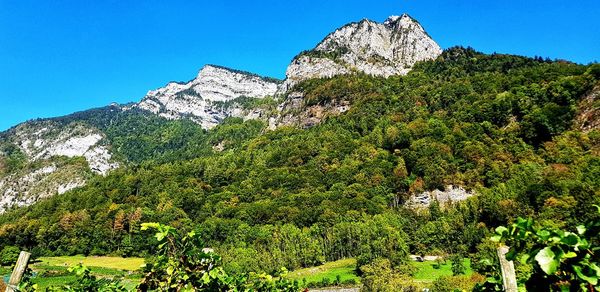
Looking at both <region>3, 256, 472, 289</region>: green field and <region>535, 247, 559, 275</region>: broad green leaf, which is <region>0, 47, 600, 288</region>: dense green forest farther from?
<region>535, 247, 559, 275</region>: broad green leaf

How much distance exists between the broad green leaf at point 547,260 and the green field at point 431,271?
6082cm

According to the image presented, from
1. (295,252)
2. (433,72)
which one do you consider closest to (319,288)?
(295,252)

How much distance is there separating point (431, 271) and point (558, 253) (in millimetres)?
69594

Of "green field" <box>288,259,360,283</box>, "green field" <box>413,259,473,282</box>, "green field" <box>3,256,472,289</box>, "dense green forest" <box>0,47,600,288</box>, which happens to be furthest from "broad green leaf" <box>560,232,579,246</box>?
"green field" <box>288,259,360,283</box>

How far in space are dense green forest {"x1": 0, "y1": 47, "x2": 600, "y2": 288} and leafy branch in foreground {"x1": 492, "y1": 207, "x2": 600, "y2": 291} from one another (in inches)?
2338

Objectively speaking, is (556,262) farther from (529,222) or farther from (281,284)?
(281,284)

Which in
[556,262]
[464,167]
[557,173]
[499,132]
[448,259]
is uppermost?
[499,132]

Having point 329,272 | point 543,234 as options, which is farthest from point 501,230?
point 329,272

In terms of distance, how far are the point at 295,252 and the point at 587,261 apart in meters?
84.9

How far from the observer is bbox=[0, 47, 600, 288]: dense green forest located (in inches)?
3147

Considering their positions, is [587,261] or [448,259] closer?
[587,261]

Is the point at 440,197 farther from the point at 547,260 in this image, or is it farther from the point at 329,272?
the point at 547,260

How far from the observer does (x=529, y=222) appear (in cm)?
271

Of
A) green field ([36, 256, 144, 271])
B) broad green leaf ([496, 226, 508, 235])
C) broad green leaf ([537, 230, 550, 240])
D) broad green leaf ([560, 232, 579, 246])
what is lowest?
broad green leaf ([560, 232, 579, 246])
